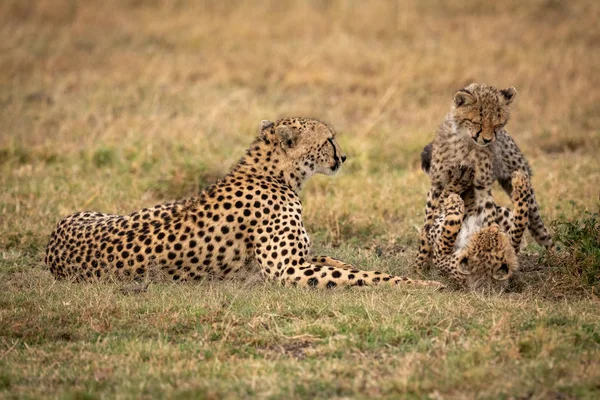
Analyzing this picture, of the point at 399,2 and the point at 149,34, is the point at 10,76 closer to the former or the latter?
the point at 149,34

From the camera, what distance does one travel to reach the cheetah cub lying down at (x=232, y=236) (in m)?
5.99

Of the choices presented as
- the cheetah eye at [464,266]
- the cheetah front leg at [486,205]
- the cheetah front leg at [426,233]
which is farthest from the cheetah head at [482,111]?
the cheetah eye at [464,266]

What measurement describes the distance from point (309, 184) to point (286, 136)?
2432 mm

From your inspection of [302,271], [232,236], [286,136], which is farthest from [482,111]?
[232,236]

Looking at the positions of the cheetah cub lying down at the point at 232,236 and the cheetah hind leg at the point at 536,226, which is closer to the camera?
the cheetah cub lying down at the point at 232,236

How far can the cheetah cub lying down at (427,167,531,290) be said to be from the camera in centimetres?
580

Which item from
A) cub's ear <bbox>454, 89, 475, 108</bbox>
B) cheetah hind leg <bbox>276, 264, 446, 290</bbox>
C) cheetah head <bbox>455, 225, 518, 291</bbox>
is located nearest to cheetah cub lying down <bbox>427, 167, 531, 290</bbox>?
cheetah head <bbox>455, 225, 518, 291</bbox>

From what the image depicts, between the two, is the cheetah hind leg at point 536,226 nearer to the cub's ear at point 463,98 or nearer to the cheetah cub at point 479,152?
A: the cheetah cub at point 479,152

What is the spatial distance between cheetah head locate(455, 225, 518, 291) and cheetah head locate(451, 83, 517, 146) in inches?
30.1

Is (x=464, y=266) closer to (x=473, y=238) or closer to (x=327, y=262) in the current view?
(x=473, y=238)

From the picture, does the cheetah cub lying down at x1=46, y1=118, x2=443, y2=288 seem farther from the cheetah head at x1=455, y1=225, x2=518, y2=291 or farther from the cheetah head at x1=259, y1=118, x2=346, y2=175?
the cheetah head at x1=455, y1=225, x2=518, y2=291

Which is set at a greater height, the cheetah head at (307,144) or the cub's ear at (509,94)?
the cub's ear at (509,94)

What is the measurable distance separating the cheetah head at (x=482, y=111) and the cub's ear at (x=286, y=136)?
3.57 feet

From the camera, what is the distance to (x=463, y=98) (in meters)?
6.40
